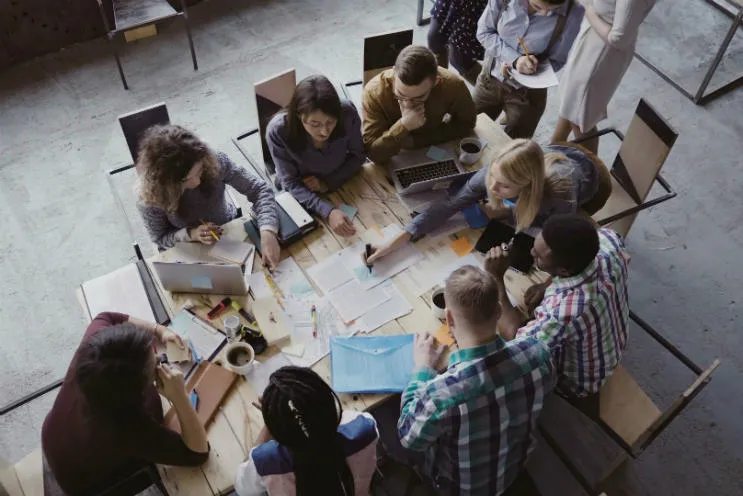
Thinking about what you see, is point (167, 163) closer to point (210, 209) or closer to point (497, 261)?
point (210, 209)

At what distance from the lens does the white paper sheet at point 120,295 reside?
7.70 feet

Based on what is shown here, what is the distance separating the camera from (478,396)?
193 centimetres

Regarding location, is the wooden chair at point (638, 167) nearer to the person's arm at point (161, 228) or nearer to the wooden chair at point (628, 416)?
the wooden chair at point (628, 416)

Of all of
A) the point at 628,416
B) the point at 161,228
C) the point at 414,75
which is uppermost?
the point at 414,75

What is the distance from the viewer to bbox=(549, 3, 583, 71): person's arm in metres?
3.23

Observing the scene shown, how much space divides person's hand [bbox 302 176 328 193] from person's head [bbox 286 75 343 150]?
0.61ft

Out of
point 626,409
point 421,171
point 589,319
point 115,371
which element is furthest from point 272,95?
point 626,409

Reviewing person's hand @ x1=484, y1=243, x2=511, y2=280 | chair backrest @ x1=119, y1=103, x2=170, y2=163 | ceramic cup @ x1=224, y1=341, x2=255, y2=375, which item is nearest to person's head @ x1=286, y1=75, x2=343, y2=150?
chair backrest @ x1=119, y1=103, x2=170, y2=163

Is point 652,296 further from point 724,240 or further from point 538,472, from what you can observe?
point 538,472

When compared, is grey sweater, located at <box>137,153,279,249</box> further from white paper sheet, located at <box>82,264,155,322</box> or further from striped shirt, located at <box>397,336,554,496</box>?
striped shirt, located at <box>397,336,554,496</box>

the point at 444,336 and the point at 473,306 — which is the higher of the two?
the point at 473,306

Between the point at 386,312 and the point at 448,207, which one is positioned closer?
the point at 386,312

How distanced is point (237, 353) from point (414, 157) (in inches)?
51.0

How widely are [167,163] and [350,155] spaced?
0.86 m
